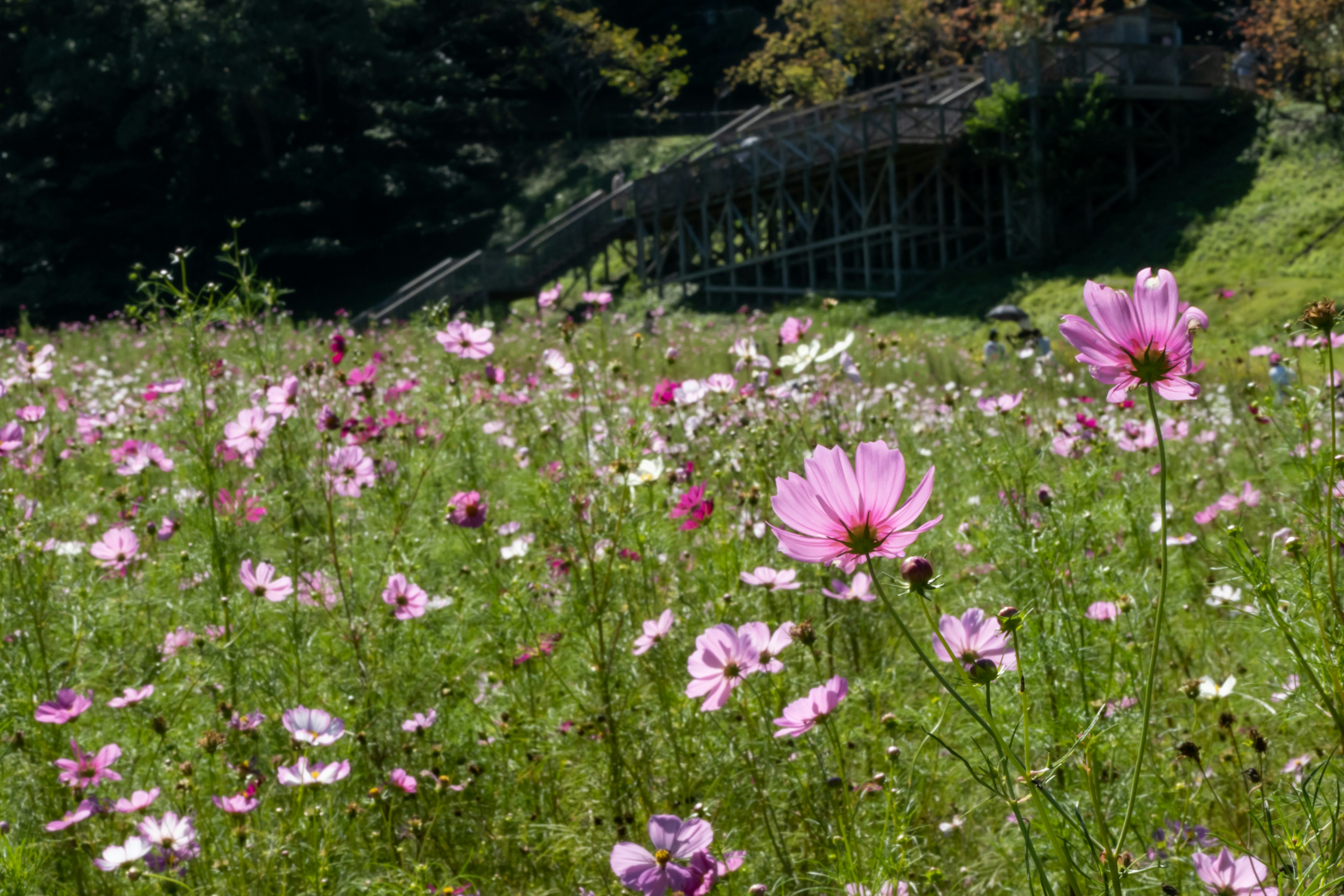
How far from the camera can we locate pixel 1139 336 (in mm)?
869

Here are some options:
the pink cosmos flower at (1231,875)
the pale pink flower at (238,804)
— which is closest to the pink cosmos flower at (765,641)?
the pink cosmos flower at (1231,875)

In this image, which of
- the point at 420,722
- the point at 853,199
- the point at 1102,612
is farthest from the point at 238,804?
the point at 853,199

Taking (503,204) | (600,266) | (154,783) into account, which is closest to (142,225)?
(503,204)

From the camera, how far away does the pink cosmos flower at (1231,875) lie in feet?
3.85

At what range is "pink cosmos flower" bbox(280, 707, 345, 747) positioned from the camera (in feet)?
5.78

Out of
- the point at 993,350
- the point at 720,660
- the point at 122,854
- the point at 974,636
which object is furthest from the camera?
the point at 993,350

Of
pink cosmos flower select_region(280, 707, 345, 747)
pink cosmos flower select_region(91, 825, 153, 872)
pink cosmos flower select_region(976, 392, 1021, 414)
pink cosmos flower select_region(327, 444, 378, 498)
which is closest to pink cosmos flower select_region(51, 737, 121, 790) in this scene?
pink cosmos flower select_region(91, 825, 153, 872)

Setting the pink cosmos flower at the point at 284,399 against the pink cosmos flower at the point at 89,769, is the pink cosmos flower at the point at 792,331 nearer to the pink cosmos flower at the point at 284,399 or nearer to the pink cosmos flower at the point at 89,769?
the pink cosmos flower at the point at 284,399

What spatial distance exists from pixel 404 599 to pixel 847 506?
155 cm

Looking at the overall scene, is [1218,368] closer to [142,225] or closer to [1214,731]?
[1214,731]

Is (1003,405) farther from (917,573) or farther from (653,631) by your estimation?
(917,573)

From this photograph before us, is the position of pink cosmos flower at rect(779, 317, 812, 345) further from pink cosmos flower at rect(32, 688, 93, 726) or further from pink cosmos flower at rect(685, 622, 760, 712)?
pink cosmos flower at rect(32, 688, 93, 726)

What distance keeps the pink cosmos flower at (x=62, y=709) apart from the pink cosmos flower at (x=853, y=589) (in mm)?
1366

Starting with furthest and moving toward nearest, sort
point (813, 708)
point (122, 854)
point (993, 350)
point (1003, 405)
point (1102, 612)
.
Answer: point (993, 350)
point (1003, 405)
point (1102, 612)
point (122, 854)
point (813, 708)
